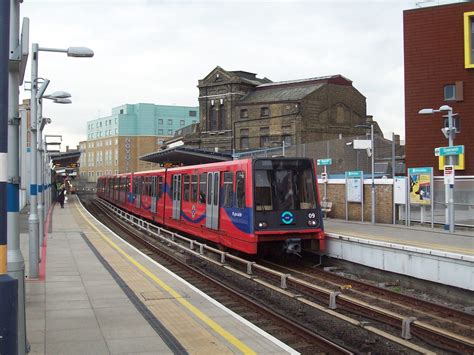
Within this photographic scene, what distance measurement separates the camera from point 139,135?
334 feet

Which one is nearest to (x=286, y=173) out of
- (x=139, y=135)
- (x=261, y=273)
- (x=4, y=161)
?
(x=261, y=273)

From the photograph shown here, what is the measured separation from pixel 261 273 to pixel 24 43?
9.60m

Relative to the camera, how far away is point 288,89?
6000 cm

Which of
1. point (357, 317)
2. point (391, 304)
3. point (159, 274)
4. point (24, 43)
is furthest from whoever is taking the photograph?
point (159, 274)

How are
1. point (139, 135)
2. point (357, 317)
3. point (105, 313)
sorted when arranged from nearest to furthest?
point (105, 313) < point (357, 317) < point (139, 135)

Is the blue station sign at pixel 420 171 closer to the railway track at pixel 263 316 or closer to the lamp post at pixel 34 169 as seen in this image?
the railway track at pixel 263 316

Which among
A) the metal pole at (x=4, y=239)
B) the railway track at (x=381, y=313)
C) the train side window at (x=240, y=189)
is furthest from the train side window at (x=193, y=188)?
the metal pole at (x=4, y=239)

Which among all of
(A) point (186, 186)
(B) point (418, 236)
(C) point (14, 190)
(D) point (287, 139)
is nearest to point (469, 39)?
(B) point (418, 236)

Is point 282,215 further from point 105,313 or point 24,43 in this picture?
point 24,43

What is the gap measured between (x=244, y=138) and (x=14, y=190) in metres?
55.7

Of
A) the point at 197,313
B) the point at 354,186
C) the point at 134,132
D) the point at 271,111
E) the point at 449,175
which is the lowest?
the point at 197,313

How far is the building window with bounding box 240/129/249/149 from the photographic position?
60.2 m

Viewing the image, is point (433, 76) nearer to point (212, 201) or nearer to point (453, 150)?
point (453, 150)

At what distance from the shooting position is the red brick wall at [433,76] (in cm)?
3316
